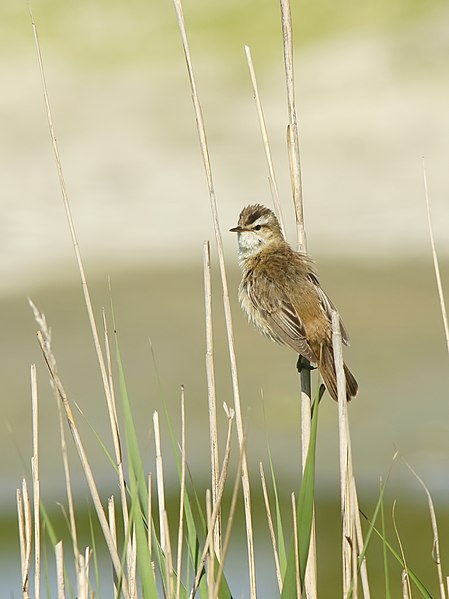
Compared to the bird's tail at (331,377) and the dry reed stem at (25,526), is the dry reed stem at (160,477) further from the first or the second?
the bird's tail at (331,377)

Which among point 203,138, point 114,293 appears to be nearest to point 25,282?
point 114,293

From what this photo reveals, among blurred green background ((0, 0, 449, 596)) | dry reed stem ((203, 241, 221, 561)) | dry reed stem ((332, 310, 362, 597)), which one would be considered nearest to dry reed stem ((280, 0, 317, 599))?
dry reed stem ((332, 310, 362, 597))

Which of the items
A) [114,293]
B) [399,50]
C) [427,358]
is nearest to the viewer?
[427,358]

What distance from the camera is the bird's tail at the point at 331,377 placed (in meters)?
3.86

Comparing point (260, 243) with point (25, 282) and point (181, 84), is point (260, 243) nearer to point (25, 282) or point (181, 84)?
point (25, 282)

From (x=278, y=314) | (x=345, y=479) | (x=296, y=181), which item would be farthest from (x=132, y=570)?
(x=278, y=314)

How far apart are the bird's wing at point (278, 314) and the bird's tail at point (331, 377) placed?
57 millimetres

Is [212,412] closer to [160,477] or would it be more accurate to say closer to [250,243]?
[160,477]

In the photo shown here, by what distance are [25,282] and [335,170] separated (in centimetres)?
562

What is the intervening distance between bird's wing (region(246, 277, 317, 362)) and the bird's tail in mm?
57

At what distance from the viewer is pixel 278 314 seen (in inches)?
174

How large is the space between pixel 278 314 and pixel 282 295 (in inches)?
3.2

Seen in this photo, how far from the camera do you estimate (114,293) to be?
1442 cm

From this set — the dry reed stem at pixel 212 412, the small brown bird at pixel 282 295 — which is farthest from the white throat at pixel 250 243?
the dry reed stem at pixel 212 412
